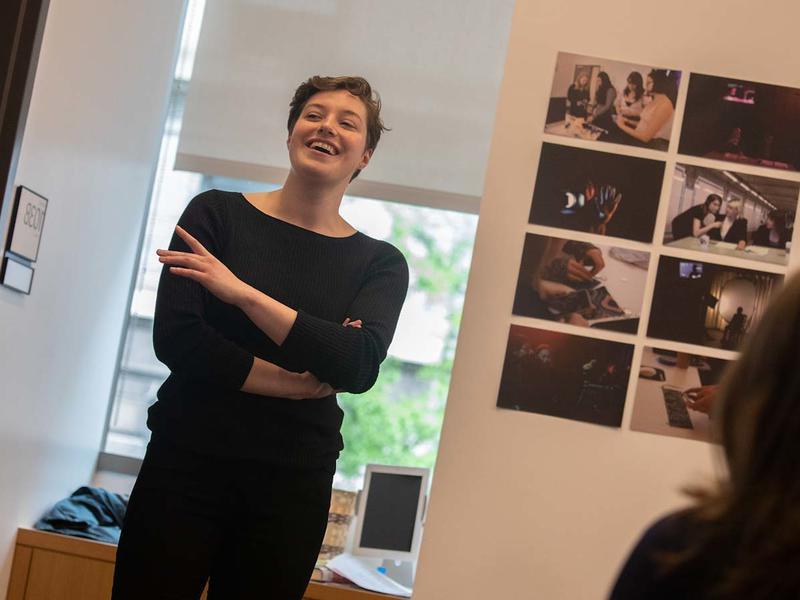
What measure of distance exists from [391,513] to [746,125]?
65.1 inches

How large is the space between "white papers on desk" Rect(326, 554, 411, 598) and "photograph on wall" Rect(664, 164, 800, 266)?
1.34 metres

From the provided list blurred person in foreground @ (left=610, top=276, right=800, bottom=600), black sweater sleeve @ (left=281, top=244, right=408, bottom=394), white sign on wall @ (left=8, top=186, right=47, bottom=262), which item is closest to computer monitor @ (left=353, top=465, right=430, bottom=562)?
white sign on wall @ (left=8, top=186, right=47, bottom=262)

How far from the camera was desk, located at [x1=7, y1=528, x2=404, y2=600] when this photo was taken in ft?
10.4

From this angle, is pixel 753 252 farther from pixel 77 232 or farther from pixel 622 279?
pixel 77 232

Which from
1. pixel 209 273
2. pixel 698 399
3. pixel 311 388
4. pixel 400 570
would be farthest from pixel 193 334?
pixel 400 570

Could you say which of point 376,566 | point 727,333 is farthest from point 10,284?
point 727,333

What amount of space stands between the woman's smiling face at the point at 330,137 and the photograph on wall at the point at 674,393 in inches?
36.0

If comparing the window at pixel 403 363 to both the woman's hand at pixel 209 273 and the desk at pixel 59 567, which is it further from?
the woman's hand at pixel 209 273

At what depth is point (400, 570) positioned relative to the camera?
11.3 feet

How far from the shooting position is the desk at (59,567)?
10.4 feet

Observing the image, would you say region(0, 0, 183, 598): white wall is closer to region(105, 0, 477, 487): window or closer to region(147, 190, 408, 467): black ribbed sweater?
region(105, 0, 477, 487): window

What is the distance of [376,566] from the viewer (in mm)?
3420

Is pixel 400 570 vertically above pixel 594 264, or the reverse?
pixel 594 264

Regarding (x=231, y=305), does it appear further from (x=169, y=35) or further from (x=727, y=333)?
(x=169, y=35)
